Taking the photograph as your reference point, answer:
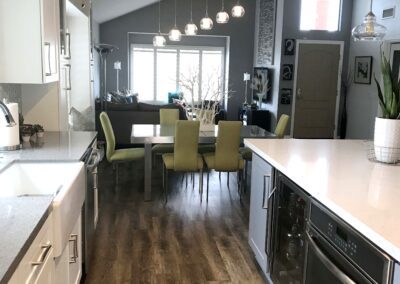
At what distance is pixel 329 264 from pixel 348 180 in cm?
55

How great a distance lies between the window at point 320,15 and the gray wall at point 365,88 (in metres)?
0.38

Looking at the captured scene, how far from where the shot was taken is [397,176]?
7.29ft

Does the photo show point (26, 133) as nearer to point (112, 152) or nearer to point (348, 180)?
point (112, 152)

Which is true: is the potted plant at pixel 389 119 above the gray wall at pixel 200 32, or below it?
below

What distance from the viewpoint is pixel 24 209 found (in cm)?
169

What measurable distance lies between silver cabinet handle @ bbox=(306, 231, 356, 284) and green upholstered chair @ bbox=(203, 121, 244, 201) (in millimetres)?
2660

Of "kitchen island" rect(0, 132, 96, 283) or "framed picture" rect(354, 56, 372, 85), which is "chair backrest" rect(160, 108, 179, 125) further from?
"framed picture" rect(354, 56, 372, 85)

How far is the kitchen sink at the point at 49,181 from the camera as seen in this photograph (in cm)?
214

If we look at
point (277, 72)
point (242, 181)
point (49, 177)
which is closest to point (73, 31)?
point (242, 181)

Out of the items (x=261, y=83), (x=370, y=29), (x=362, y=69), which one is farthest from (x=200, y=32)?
(x=370, y=29)

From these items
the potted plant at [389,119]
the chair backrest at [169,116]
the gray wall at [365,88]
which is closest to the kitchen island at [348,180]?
the potted plant at [389,119]

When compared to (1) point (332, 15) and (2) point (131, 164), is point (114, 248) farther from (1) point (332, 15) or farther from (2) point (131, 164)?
(1) point (332, 15)

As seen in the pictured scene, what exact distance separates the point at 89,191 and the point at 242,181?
236 centimetres

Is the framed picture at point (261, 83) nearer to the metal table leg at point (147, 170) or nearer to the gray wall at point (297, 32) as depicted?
the gray wall at point (297, 32)
